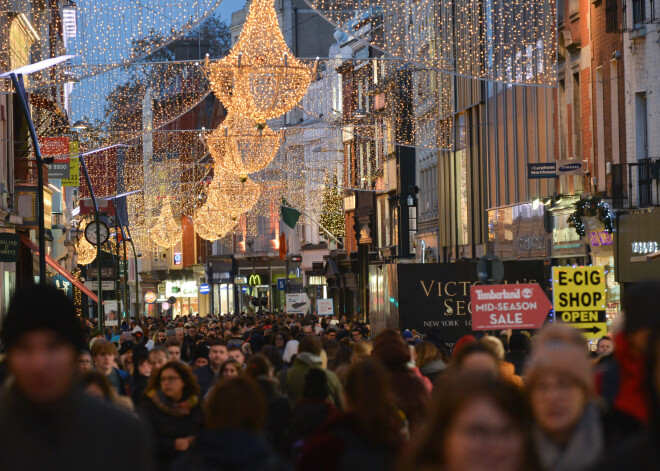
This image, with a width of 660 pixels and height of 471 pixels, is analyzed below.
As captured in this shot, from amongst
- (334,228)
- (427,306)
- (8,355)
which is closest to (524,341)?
(8,355)

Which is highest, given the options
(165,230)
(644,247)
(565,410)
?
(165,230)

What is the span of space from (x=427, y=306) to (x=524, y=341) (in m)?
11.2

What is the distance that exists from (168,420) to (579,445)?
4.23 metres

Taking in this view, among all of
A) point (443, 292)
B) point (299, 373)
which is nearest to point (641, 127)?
point (443, 292)

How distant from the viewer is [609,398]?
654 cm

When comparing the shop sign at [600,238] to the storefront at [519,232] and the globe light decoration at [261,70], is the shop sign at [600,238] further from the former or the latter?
the globe light decoration at [261,70]

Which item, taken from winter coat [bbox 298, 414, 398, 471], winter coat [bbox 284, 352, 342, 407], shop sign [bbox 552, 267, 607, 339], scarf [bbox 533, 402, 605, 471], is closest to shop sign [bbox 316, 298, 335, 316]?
shop sign [bbox 552, 267, 607, 339]

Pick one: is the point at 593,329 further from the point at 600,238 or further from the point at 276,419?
the point at 600,238

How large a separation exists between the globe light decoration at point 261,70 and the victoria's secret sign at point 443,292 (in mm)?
3752

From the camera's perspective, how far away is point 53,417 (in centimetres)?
436

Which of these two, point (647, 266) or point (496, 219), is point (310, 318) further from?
point (647, 266)

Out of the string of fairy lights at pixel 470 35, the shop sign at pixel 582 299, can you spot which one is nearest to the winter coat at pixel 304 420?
the shop sign at pixel 582 299

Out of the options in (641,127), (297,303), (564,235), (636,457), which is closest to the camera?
(636,457)


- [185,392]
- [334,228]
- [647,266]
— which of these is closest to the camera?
[185,392]
